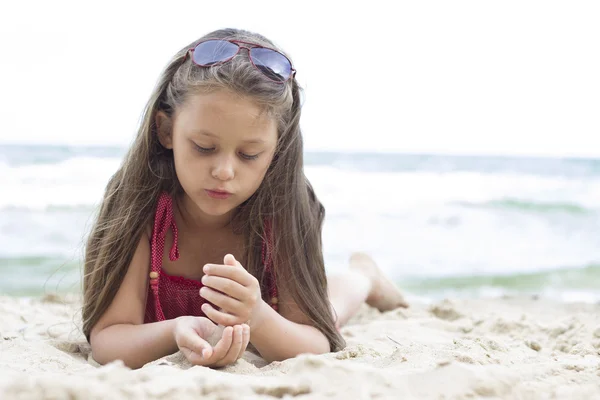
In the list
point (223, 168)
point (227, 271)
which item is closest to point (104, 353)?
point (227, 271)

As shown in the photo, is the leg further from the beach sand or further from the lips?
the lips

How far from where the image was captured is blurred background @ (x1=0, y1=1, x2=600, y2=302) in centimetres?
1140

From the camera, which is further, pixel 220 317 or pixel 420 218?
pixel 420 218

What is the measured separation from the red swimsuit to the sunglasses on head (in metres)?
0.61

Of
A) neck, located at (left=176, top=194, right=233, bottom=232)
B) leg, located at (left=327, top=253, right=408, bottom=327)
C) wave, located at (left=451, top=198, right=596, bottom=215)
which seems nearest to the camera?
neck, located at (left=176, top=194, right=233, bottom=232)

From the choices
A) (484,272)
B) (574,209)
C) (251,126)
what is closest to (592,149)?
(574,209)

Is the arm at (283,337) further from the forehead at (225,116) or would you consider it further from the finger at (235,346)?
the forehead at (225,116)

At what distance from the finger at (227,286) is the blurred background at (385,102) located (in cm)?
784

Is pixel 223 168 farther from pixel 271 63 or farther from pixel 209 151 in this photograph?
pixel 271 63

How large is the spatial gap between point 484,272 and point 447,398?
18.1 feet

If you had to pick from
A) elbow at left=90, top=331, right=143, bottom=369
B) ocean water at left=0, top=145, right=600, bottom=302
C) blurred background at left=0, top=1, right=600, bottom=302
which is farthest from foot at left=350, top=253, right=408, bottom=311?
blurred background at left=0, top=1, right=600, bottom=302

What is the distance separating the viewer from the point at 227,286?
199cm

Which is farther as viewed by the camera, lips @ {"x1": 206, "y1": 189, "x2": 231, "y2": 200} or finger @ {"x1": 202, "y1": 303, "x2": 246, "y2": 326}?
lips @ {"x1": 206, "y1": 189, "x2": 231, "y2": 200}

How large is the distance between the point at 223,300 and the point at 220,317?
6cm
